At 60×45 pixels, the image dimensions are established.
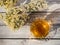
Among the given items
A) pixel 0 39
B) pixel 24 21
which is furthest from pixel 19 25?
pixel 0 39

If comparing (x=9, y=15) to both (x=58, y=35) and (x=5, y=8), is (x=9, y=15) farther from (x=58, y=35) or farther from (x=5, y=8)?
(x=58, y=35)

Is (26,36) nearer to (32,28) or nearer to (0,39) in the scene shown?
(32,28)

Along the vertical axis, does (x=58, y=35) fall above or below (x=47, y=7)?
below

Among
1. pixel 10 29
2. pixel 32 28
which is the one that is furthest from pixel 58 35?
pixel 10 29

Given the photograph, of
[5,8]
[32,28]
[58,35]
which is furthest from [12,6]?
[58,35]

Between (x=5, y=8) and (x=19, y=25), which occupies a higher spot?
(x=5, y=8)

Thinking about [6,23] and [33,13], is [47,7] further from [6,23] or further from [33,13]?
[6,23]

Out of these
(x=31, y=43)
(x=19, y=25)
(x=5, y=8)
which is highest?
(x=5, y=8)
